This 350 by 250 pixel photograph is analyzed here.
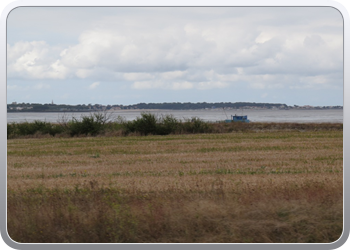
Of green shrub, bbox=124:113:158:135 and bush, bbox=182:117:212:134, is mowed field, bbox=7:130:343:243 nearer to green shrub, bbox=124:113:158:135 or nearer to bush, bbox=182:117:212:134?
green shrub, bbox=124:113:158:135

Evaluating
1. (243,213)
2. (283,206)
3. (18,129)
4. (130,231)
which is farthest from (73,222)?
(18,129)

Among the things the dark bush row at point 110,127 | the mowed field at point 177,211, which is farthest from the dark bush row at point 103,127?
the mowed field at point 177,211

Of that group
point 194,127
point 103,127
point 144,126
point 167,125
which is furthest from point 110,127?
point 194,127

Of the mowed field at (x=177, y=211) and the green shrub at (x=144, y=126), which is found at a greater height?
the green shrub at (x=144, y=126)

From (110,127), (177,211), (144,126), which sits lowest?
(177,211)

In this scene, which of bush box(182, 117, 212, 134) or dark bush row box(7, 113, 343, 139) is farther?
bush box(182, 117, 212, 134)

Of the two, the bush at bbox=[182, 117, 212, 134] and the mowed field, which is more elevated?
the bush at bbox=[182, 117, 212, 134]

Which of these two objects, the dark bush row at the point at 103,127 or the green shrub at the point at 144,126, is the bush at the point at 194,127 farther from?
the green shrub at the point at 144,126

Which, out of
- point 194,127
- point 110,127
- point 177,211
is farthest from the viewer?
point 194,127

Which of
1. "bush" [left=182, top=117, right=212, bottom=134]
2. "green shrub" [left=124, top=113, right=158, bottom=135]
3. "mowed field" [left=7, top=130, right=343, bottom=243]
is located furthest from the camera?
"bush" [left=182, top=117, right=212, bottom=134]

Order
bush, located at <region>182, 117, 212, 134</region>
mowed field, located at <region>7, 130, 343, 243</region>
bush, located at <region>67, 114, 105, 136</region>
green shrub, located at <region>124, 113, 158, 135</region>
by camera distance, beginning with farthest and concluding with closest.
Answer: bush, located at <region>182, 117, 212, 134</region>, bush, located at <region>67, 114, 105, 136</region>, green shrub, located at <region>124, 113, 158, 135</region>, mowed field, located at <region>7, 130, 343, 243</region>

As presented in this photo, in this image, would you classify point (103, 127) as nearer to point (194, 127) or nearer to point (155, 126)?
point (155, 126)

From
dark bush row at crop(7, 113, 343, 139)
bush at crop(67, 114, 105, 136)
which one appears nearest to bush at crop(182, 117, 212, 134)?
dark bush row at crop(7, 113, 343, 139)

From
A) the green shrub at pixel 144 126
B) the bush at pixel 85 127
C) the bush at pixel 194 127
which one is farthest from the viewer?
the bush at pixel 194 127
